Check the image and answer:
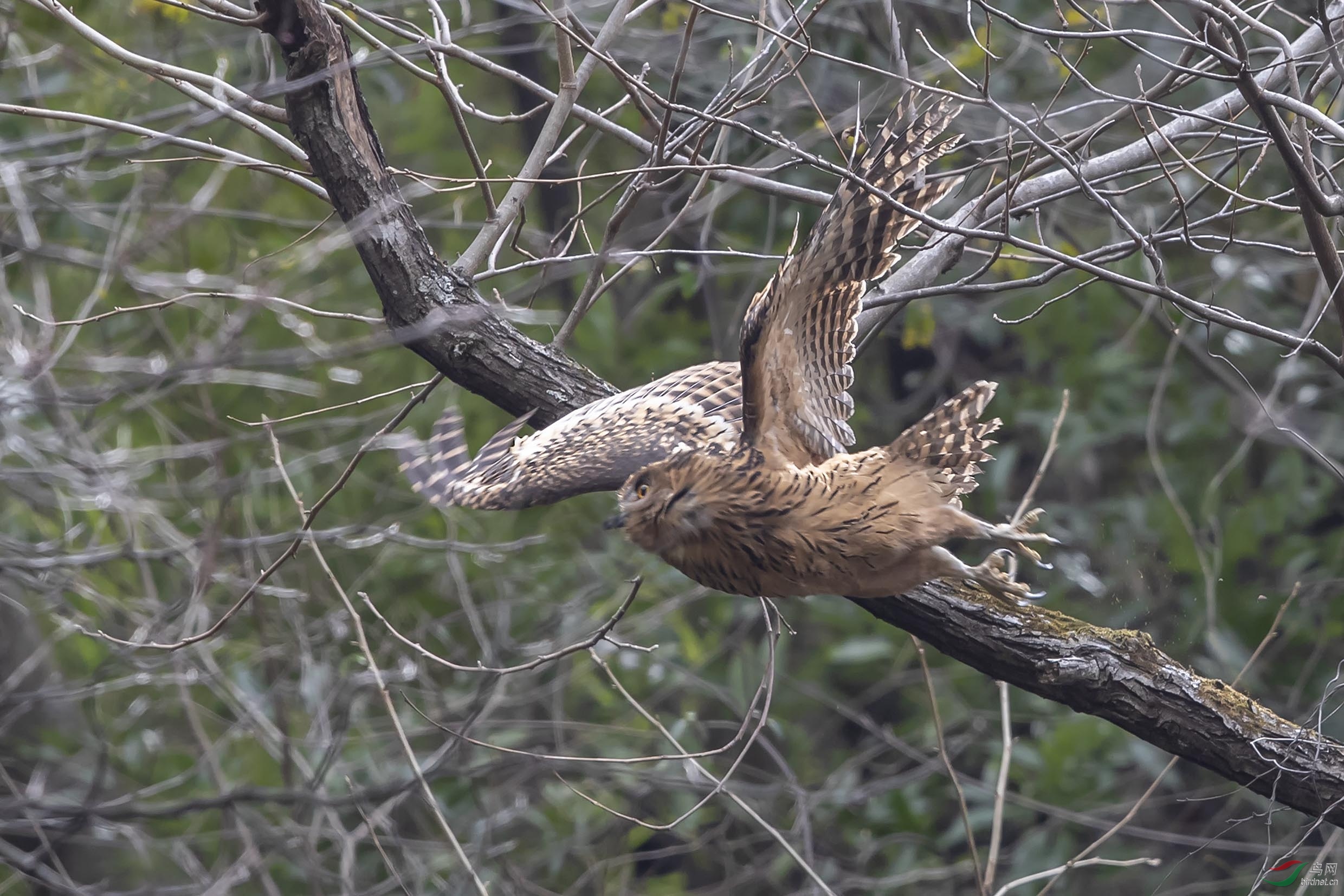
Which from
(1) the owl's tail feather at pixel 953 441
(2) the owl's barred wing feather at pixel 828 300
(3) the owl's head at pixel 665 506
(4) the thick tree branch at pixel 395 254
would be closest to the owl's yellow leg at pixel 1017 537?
(1) the owl's tail feather at pixel 953 441

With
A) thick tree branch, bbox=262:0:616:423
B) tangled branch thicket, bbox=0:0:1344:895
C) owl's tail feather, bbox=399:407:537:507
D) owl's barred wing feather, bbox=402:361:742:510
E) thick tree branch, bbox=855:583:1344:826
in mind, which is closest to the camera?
thick tree branch, bbox=262:0:616:423

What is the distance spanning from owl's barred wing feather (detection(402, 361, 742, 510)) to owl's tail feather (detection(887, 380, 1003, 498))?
48 cm

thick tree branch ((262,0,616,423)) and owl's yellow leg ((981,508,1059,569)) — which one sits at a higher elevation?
thick tree branch ((262,0,616,423))

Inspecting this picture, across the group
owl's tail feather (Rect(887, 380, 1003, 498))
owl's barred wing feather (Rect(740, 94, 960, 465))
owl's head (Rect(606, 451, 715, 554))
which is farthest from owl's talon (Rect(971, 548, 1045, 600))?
owl's head (Rect(606, 451, 715, 554))

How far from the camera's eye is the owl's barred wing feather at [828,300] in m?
2.76

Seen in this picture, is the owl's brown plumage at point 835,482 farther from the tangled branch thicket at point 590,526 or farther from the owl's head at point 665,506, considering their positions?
the tangled branch thicket at point 590,526

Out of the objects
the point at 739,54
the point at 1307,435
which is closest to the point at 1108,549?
the point at 1307,435

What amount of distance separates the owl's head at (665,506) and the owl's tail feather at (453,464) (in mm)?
800

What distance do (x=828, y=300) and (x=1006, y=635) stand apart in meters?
0.92

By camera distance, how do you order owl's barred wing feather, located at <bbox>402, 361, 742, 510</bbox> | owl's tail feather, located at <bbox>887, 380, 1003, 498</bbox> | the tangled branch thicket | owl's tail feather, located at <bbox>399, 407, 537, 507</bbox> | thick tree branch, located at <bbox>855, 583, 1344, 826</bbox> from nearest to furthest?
thick tree branch, located at <bbox>855, 583, 1344, 826</bbox> → owl's tail feather, located at <bbox>887, 380, 1003, 498</bbox> → owl's barred wing feather, located at <bbox>402, 361, 742, 510</bbox> → owl's tail feather, located at <bbox>399, 407, 537, 507</bbox> → the tangled branch thicket

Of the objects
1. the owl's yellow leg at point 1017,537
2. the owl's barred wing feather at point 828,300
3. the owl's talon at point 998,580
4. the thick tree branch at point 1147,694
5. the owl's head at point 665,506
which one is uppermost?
the owl's barred wing feather at point 828,300

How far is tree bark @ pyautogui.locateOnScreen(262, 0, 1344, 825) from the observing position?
8.78 feet

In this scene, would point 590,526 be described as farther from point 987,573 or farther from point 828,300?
point 987,573

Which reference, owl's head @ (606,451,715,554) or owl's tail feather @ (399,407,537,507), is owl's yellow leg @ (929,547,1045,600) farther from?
owl's tail feather @ (399,407,537,507)
